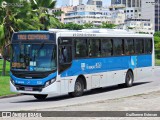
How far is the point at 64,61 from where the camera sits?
72.2 feet

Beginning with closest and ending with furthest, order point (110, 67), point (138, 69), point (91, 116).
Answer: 1. point (91, 116)
2. point (110, 67)
3. point (138, 69)

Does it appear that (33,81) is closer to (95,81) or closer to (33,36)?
(33,36)

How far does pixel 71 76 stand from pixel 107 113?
8451mm

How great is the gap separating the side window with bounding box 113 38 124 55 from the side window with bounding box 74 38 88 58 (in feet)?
11.0

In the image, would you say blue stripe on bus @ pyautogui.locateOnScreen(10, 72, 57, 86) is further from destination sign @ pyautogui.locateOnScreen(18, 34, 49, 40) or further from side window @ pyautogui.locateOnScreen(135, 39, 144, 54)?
side window @ pyautogui.locateOnScreen(135, 39, 144, 54)

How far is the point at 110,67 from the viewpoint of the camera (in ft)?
87.0

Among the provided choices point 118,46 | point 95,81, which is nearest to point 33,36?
point 95,81

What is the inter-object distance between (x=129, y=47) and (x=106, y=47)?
10.5 feet

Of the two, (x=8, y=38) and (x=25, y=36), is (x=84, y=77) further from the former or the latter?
(x=8, y=38)

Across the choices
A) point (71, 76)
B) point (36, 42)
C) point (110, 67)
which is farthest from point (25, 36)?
point (110, 67)

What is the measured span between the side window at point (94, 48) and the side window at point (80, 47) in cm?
46

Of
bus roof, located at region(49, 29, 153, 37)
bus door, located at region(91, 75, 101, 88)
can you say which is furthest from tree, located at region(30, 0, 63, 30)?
bus door, located at region(91, 75, 101, 88)

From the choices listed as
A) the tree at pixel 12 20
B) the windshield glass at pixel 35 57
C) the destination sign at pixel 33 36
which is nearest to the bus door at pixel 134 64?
the destination sign at pixel 33 36

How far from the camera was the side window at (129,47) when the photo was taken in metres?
28.4
